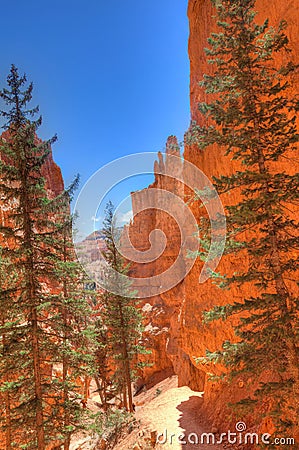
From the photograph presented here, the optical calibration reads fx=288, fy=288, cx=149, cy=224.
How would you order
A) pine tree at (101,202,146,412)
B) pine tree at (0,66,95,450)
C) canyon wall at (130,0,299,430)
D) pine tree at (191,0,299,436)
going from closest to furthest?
1. pine tree at (191,0,299,436)
2. pine tree at (0,66,95,450)
3. canyon wall at (130,0,299,430)
4. pine tree at (101,202,146,412)

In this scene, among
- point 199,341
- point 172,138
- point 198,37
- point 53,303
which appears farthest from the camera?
point 172,138

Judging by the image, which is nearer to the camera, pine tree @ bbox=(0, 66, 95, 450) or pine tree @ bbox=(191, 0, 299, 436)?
pine tree @ bbox=(191, 0, 299, 436)

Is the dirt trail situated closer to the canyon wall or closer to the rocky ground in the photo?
the rocky ground

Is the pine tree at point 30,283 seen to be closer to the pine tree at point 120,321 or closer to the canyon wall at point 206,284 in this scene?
the canyon wall at point 206,284

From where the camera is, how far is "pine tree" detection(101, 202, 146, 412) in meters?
18.3

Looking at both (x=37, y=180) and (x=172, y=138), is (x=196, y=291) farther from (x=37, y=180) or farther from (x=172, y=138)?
(x=172, y=138)

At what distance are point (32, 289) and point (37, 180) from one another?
351 cm

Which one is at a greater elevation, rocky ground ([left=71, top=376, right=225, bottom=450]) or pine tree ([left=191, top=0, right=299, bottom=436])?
pine tree ([left=191, top=0, right=299, bottom=436])

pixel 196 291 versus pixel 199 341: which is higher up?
pixel 196 291

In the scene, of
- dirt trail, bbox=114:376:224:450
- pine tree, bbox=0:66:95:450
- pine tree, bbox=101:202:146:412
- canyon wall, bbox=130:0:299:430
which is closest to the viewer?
pine tree, bbox=0:66:95:450

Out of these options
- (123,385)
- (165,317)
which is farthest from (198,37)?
(165,317)

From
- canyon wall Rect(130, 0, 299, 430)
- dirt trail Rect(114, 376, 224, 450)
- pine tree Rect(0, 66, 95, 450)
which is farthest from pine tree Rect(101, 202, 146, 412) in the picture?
pine tree Rect(0, 66, 95, 450)

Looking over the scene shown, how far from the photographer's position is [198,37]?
1814 centimetres

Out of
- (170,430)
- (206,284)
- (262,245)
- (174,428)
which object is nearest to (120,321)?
(206,284)
